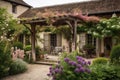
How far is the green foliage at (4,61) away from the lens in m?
9.72

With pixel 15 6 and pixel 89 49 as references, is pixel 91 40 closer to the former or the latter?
pixel 89 49

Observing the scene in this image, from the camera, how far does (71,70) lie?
7527mm

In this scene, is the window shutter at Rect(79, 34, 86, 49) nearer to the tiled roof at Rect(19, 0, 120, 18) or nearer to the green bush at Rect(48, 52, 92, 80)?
the tiled roof at Rect(19, 0, 120, 18)

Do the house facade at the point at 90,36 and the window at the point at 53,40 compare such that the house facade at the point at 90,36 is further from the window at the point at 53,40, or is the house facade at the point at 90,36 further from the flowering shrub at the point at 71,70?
the flowering shrub at the point at 71,70

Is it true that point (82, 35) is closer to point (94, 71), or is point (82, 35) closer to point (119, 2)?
point (119, 2)

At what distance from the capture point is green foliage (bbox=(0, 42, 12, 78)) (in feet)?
31.9

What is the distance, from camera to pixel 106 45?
1950cm

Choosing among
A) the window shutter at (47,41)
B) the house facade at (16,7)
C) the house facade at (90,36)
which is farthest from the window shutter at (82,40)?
the house facade at (16,7)

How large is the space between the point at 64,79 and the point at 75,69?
0.51 m

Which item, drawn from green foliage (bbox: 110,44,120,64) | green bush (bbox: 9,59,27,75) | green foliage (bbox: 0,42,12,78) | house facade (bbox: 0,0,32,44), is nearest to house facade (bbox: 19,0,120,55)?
house facade (bbox: 0,0,32,44)

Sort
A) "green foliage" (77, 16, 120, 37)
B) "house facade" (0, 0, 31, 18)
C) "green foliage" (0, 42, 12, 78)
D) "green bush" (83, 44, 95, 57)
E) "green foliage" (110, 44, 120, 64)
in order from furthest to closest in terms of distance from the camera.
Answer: "house facade" (0, 0, 31, 18), "green bush" (83, 44, 95, 57), "green foliage" (77, 16, 120, 37), "green foliage" (0, 42, 12, 78), "green foliage" (110, 44, 120, 64)

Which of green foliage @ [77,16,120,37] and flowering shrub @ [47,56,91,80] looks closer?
flowering shrub @ [47,56,91,80]

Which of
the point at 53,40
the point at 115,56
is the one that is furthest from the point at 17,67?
the point at 53,40

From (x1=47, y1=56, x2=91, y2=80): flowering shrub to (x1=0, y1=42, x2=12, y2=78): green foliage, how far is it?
3098mm
